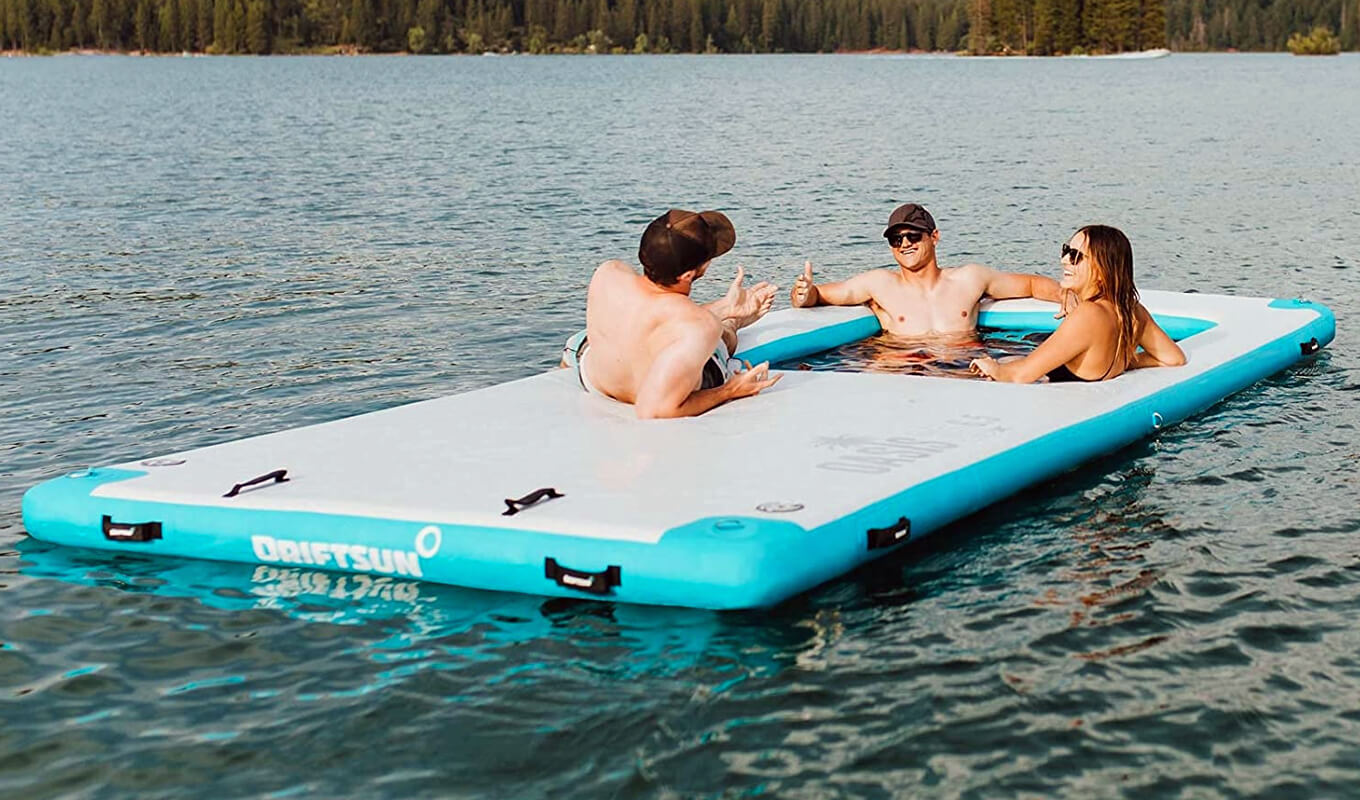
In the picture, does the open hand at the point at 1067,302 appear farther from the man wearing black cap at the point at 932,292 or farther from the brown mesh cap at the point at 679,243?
the brown mesh cap at the point at 679,243

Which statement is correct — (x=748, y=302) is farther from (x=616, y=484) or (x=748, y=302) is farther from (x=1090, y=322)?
(x=616, y=484)

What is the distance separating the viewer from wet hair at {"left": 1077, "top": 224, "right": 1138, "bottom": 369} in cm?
913

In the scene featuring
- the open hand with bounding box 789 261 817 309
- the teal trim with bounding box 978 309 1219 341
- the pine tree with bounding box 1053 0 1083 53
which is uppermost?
the pine tree with bounding box 1053 0 1083 53

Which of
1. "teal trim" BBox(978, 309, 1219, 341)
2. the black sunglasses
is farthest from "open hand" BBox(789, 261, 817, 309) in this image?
"teal trim" BBox(978, 309, 1219, 341)

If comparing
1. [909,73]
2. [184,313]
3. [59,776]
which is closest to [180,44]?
[909,73]

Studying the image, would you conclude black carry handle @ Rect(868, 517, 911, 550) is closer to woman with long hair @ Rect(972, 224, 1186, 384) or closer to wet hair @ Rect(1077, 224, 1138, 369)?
woman with long hair @ Rect(972, 224, 1186, 384)

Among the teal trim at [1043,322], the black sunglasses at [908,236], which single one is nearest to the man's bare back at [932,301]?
the teal trim at [1043,322]

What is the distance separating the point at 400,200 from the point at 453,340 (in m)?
13.4

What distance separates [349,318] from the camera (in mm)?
15117

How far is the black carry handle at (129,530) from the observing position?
23.7 ft

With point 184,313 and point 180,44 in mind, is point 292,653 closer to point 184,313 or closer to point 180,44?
point 184,313

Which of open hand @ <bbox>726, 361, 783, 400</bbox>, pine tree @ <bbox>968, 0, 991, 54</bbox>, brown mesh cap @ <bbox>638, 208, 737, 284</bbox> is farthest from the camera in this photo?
pine tree @ <bbox>968, 0, 991, 54</bbox>

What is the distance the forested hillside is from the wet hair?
138 m

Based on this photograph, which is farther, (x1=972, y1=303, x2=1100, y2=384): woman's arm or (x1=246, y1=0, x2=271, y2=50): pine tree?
(x1=246, y1=0, x2=271, y2=50): pine tree
